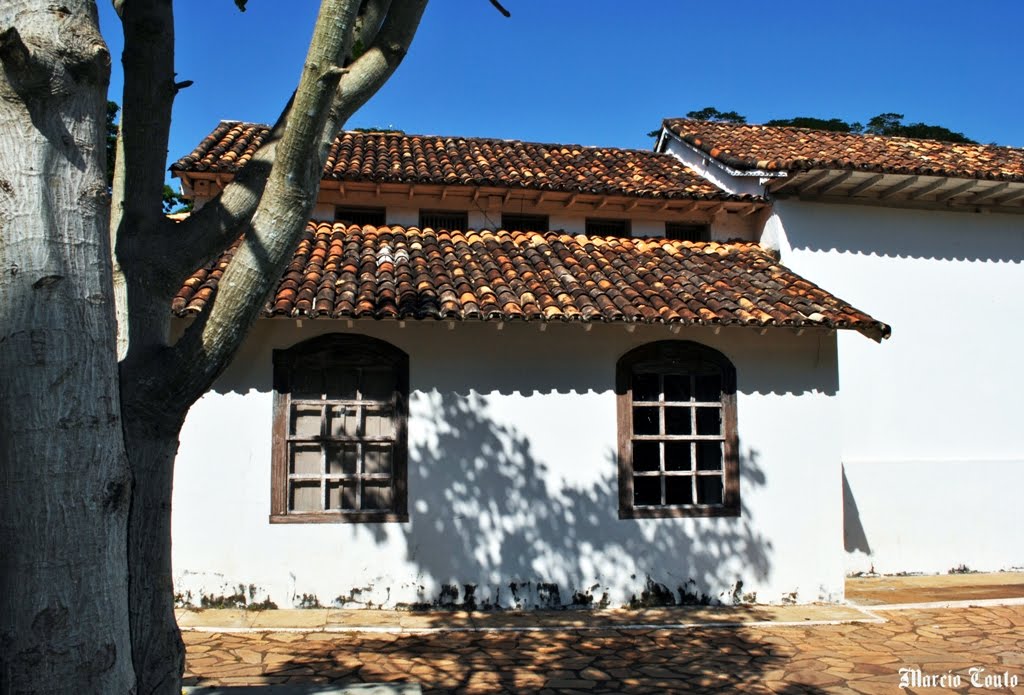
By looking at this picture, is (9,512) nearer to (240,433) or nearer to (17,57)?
(17,57)

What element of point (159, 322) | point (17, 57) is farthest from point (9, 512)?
point (17, 57)

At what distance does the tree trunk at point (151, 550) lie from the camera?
3.04 m

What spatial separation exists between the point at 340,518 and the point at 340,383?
135 centimetres

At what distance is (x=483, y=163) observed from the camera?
36.5 ft

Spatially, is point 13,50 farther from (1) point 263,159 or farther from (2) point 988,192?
(2) point 988,192

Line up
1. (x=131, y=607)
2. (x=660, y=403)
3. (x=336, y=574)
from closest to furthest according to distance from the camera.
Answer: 1. (x=131, y=607)
2. (x=336, y=574)
3. (x=660, y=403)

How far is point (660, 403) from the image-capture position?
8.54 m

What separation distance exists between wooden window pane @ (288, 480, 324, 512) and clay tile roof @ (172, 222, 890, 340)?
1.85 metres

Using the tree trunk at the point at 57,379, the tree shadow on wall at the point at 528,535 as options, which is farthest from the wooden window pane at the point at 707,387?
the tree trunk at the point at 57,379

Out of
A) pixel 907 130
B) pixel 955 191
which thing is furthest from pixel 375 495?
pixel 907 130

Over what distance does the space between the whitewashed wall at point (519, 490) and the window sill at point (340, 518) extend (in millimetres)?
58

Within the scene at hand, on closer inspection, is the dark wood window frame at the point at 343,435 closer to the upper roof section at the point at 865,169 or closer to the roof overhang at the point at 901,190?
the upper roof section at the point at 865,169

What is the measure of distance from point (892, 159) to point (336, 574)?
8.45 m

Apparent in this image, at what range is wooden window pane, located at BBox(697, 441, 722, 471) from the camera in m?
8.70
